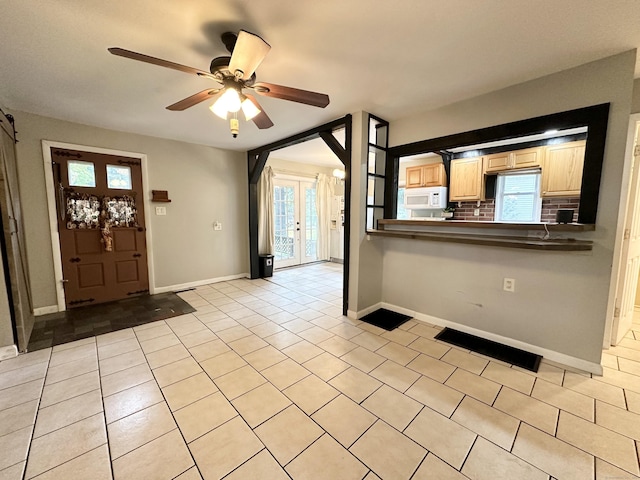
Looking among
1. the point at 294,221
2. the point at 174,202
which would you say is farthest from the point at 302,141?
the point at 294,221

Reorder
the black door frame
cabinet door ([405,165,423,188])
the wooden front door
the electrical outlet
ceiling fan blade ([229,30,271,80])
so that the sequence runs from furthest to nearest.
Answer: cabinet door ([405,165,423,188]), the wooden front door, the black door frame, the electrical outlet, ceiling fan blade ([229,30,271,80])

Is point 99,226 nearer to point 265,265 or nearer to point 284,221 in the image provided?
point 265,265

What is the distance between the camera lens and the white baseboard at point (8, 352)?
2.31 m

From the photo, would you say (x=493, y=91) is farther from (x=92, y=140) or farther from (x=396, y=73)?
(x=92, y=140)

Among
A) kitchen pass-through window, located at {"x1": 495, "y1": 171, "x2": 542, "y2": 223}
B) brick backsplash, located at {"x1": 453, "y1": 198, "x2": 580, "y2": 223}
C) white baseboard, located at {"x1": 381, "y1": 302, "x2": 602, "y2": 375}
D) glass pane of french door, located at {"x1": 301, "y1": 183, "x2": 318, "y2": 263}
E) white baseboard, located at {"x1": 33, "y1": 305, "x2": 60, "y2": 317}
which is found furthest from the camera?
glass pane of french door, located at {"x1": 301, "y1": 183, "x2": 318, "y2": 263}

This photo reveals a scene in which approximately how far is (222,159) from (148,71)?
8.61ft

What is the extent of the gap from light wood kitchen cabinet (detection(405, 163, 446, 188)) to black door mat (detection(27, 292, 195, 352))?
4.60 meters

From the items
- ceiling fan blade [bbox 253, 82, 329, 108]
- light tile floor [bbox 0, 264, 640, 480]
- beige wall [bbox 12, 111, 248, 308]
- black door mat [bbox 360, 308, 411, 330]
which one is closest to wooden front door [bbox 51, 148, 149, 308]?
beige wall [bbox 12, 111, 248, 308]

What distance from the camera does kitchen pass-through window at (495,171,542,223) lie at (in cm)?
424

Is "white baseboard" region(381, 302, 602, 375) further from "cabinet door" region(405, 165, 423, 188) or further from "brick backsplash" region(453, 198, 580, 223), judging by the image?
"cabinet door" region(405, 165, 423, 188)

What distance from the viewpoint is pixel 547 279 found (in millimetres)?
2275

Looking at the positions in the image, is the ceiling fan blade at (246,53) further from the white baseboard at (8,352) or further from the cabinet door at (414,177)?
the cabinet door at (414,177)

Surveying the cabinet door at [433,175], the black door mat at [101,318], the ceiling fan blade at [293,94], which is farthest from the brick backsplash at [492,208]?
the black door mat at [101,318]

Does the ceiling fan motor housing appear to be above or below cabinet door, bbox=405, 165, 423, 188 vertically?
above
